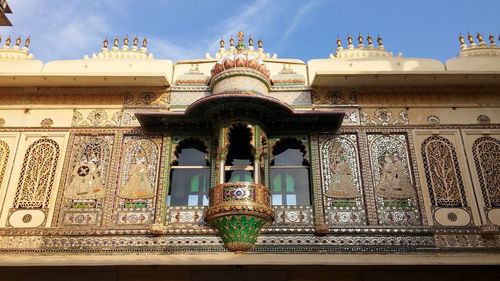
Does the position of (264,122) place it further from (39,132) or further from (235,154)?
(39,132)

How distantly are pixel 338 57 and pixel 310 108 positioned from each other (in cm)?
201

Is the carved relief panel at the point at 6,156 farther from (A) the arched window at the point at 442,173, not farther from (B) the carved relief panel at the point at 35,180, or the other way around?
(A) the arched window at the point at 442,173

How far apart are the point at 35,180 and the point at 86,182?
1015 millimetres

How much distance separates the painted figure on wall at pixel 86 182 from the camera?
9.09 m

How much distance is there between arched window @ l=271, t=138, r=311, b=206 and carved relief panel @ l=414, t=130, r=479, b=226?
90.2 inches

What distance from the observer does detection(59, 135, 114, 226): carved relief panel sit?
888 cm

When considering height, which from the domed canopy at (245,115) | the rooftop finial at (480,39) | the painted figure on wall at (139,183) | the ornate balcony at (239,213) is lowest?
the ornate balcony at (239,213)

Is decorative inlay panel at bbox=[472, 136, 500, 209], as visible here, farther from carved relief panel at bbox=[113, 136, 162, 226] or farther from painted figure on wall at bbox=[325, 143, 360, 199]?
carved relief panel at bbox=[113, 136, 162, 226]

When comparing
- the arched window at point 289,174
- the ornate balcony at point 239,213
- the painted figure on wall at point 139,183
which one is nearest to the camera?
the ornate balcony at point 239,213

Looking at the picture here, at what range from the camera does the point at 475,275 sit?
8.20 metres

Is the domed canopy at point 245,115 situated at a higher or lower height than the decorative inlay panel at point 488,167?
higher

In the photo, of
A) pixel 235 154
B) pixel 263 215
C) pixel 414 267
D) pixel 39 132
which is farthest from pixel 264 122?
pixel 39 132

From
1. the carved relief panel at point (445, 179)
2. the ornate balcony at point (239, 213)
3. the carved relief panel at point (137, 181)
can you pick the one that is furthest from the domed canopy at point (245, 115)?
the carved relief panel at point (445, 179)

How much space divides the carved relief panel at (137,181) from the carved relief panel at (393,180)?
4303mm
